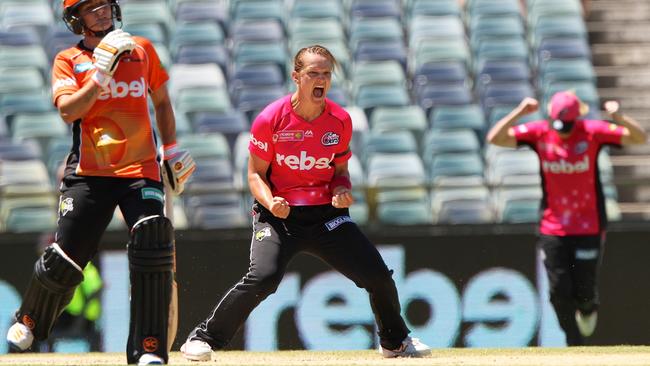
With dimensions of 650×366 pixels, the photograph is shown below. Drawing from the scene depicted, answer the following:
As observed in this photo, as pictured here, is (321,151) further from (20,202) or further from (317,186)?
(20,202)

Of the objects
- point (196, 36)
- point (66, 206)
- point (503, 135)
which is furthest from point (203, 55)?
point (66, 206)

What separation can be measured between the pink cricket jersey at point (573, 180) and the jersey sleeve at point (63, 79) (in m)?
4.28

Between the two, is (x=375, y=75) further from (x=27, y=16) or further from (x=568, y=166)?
(x=568, y=166)

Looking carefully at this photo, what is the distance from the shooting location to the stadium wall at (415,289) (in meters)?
10.1

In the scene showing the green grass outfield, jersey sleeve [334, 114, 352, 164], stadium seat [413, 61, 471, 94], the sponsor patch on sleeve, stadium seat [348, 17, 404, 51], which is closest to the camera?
the sponsor patch on sleeve

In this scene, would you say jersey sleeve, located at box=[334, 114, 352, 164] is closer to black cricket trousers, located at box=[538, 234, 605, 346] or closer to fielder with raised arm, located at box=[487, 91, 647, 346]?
fielder with raised arm, located at box=[487, 91, 647, 346]

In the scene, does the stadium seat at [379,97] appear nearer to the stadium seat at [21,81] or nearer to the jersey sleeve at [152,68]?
the stadium seat at [21,81]

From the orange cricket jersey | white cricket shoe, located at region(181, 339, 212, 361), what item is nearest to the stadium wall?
white cricket shoe, located at region(181, 339, 212, 361)

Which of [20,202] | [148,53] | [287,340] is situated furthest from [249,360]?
[20,202]

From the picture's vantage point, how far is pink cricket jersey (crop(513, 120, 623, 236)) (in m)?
9.67

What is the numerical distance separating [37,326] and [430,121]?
25.2ft

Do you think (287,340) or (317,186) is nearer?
(317,186)

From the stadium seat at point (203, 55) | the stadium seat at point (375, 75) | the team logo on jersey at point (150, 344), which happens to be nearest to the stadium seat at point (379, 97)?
the stadium seat at point (375, 75)

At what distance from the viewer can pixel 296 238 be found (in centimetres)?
705
